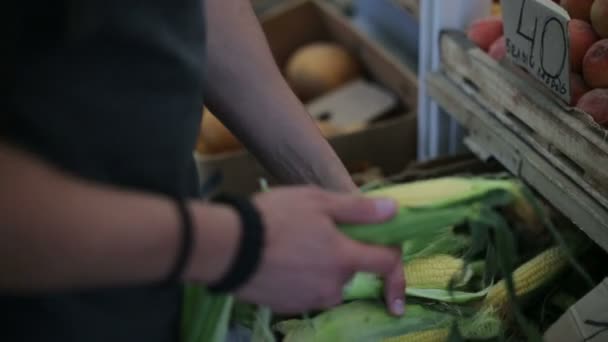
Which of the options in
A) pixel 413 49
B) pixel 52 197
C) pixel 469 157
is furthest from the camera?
pixel 413 49

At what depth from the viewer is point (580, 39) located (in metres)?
0.98

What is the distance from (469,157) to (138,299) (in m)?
0.77

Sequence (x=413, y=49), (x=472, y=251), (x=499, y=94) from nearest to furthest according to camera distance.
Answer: (x=472, y=251), (x=499, y=94), (x=413, y=49)

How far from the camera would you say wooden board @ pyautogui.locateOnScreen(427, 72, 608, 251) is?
2.94 ft

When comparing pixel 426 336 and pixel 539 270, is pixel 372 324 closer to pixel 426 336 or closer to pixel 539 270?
pixel 426 336

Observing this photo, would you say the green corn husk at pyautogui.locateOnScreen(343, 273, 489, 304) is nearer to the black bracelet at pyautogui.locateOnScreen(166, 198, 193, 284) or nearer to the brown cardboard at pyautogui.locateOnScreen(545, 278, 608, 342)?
the brown cardboard at pyautogui.locateOnScreen(545, 278, 608, 342)

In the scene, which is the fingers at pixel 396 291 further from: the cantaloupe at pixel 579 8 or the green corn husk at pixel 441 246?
the cantaloupe at pixel 579 8

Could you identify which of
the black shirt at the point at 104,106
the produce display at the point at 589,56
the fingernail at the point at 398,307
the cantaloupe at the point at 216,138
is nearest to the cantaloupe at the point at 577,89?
the produce display at the point at 589,56

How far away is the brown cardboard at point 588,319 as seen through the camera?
33.4 inches

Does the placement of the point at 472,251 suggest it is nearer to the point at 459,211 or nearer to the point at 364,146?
the point at 459,211

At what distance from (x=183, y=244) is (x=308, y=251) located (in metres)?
0.10

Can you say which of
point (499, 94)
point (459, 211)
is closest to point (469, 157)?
point (499, 94)

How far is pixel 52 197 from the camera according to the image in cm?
53

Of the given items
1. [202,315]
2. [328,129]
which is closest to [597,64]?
[202,315]
